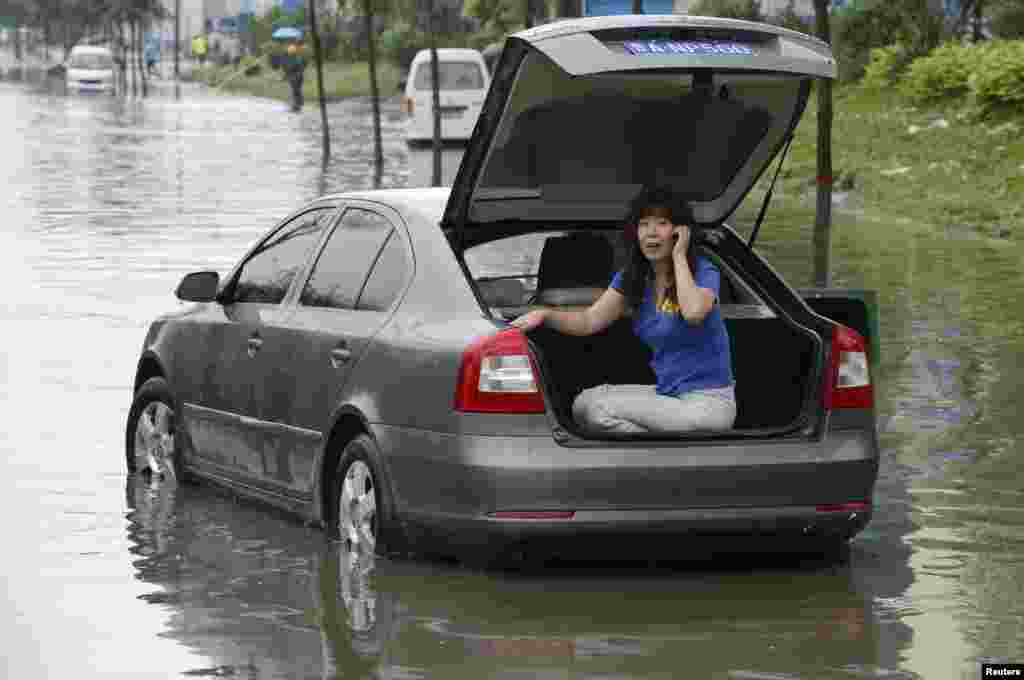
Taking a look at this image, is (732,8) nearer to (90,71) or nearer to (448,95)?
(448,95)

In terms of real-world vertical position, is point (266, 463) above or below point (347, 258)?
below

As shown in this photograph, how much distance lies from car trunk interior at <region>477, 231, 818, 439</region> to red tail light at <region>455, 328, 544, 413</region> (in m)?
0.67

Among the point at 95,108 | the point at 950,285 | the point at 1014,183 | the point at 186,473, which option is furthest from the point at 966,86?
the point at 95,108

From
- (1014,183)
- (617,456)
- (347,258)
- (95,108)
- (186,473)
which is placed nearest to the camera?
(617,456)

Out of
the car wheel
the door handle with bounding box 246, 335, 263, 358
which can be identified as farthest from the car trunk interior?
the car wheel

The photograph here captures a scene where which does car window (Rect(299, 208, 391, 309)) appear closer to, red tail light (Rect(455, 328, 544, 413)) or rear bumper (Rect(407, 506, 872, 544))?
red tail light (Rect(455, 328, 544, 413))

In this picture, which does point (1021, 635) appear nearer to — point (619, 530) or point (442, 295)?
→ point (619, 530)

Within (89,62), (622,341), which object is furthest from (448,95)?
(89,62)

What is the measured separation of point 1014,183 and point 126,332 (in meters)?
14.7

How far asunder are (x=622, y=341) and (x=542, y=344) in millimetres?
306

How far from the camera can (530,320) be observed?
880 cm

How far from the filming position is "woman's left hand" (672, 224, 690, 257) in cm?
907

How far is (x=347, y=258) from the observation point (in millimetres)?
9688

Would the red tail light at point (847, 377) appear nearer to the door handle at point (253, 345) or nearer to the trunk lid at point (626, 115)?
the trunk lid at point (626, 115)
